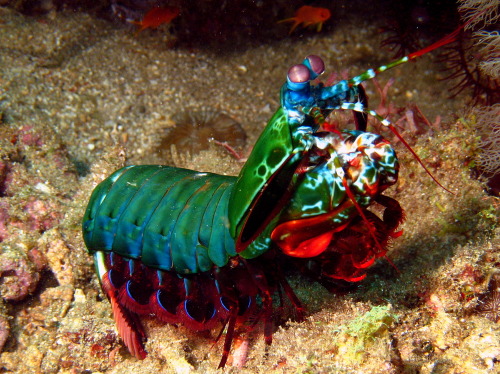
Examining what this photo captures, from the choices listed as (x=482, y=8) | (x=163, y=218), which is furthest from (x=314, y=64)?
(x=482, y=8)

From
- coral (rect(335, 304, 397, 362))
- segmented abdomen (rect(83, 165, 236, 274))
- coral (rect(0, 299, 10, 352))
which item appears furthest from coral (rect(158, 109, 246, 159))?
coral (rect(335, 304, 397, 362))

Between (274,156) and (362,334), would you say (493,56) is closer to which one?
(274,156)

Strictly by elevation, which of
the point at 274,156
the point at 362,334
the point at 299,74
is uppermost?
the point at 299,74

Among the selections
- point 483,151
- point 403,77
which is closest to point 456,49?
point 403,77

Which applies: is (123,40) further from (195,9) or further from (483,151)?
(483,151)

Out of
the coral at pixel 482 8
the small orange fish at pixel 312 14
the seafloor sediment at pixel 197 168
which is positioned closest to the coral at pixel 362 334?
the seafloor sediment at pixel 197 168

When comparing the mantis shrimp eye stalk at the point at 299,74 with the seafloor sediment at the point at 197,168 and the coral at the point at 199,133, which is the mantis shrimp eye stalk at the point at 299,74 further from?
the coral at the point at 199,133

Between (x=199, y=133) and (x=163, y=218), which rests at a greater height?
(x=163, y=218)
